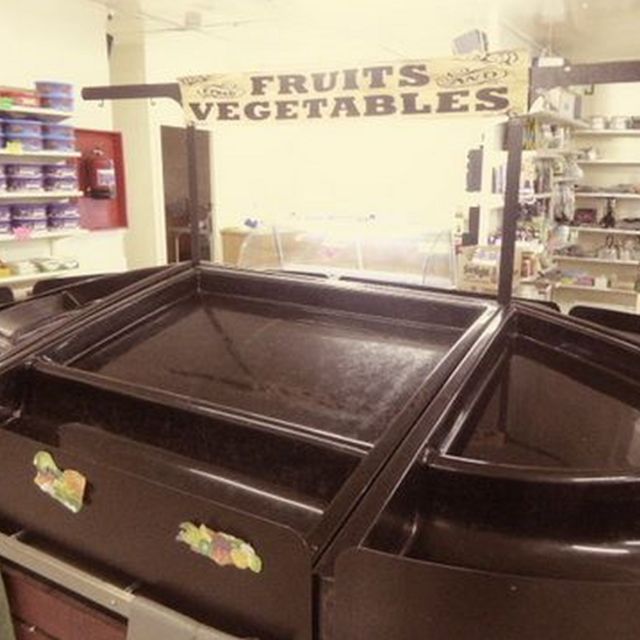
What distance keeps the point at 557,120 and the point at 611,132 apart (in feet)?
5.06

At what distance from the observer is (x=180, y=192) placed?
333 inches

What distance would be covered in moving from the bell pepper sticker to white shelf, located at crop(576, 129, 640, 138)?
7.79m

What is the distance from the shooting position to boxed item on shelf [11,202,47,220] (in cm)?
441

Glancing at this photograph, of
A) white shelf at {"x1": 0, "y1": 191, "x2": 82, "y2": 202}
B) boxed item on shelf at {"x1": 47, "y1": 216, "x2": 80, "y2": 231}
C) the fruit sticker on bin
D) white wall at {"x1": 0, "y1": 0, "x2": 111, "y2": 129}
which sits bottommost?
the fruit sticker on bin

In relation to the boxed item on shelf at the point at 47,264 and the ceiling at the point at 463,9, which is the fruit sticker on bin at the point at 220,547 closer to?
the boxed item on shelf at the point at 47,264

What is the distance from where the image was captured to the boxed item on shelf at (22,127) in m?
4.24

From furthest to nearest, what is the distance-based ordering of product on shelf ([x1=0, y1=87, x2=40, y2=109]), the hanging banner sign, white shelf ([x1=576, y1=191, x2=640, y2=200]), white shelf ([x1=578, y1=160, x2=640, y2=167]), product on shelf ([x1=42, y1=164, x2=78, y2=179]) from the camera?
white shelf ([x1=578, y1=160, x2=640, y2=167]), white shelf ([x1=576, y1=191, x2=640, y2=200]), product on shelf ([x1=42, y1=164, x2=78, y2=179]), product on shelf ([x1=0, y1=87, x2=40, y2=109]), the hanging banner sign

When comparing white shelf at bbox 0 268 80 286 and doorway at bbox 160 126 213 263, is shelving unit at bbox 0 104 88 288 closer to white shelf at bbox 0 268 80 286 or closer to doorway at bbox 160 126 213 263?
white shelf at bbox 0 268 80 286

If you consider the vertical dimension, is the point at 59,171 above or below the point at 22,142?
below

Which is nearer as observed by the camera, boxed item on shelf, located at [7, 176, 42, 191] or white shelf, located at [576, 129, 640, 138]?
boxed item on shelf, located at [7, 176, 42, 191]

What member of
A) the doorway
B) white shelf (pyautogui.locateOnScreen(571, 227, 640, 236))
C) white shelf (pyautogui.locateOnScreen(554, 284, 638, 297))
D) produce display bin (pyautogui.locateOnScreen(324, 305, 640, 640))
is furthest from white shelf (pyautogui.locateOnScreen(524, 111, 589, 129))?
produce display bin (pyautogui.locateOnScreen(324, 305, 640, 640))

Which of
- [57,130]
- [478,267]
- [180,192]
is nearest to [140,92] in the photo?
[57,130]

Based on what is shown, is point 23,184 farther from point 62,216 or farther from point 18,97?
point 18,97

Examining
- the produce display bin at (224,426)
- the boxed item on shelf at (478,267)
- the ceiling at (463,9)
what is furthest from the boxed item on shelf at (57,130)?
the produce display bin at (224,426)
